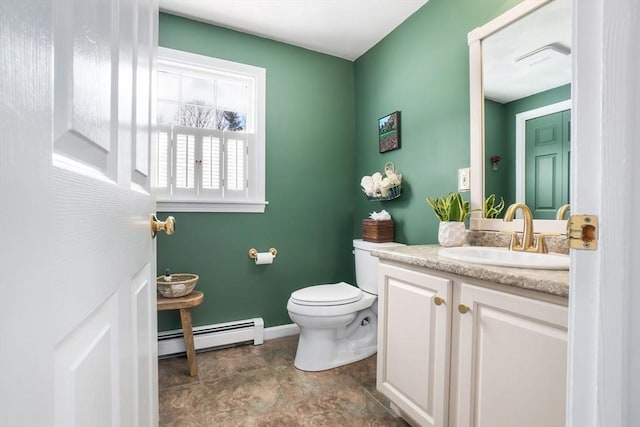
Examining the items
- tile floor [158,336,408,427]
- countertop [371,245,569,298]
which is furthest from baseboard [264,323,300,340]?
countertop [371,245,569,298]

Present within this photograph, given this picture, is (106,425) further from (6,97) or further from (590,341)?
(590,341)

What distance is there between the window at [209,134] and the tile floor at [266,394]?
1.06 meters

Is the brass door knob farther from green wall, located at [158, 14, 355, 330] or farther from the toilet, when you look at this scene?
green wall, located at [158, 14, 355, 330]

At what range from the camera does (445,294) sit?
45.1 inches

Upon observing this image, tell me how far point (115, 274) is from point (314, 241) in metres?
2.08

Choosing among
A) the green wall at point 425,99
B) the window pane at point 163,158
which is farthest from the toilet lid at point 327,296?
the window pane at point 163,158

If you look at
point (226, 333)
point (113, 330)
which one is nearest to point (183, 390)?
point (226, 333)

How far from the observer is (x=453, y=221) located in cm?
155

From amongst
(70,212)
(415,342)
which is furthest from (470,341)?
(70,212)

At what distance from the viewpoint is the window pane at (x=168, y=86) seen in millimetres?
2125

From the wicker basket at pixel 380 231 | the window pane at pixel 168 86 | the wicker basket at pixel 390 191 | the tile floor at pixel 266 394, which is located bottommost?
the tile floor at pixel 266 394

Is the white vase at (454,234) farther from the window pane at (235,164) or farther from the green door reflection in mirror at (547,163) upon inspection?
the window pane at (235,164)

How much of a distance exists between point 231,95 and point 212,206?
88cm

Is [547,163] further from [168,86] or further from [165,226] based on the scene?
[168,86]
